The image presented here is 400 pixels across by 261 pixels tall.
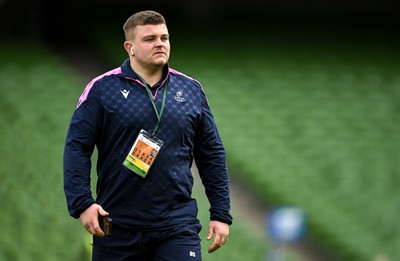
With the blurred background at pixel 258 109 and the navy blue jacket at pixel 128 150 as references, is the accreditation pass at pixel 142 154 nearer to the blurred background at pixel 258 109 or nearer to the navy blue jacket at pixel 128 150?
the navy blue jacket at pixel 128 150

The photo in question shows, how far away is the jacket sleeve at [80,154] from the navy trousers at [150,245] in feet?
0.76

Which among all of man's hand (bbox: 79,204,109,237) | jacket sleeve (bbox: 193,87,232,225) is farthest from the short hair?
man's hand (bbox: 79,204,109,237)

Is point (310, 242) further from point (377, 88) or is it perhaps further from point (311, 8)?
point (311, 8)

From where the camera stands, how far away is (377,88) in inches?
481

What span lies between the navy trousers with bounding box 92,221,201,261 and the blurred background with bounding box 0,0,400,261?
2576mm

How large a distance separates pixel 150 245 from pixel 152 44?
0.94 metres

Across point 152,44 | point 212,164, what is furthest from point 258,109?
point 152,44

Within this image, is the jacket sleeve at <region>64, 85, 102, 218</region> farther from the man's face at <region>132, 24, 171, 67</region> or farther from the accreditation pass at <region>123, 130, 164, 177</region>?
the man's face at <region>132, 24, 171, 67</region>

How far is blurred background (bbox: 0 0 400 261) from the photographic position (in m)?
8.91

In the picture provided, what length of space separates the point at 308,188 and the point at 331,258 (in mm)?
1087

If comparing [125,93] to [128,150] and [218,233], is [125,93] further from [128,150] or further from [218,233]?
[218,233]

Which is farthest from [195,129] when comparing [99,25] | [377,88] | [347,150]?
[99,25]

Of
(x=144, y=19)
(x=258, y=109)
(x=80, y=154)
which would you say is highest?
(x=258, y=109)

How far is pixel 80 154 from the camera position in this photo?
12.1ft
